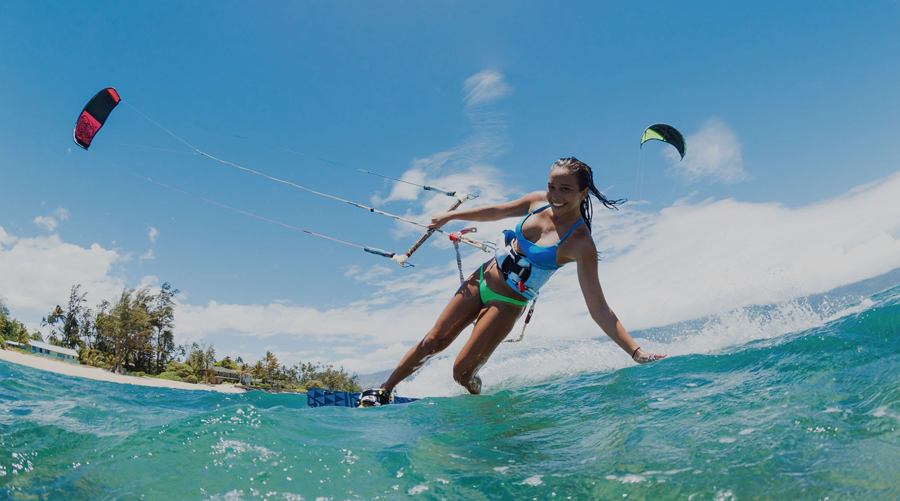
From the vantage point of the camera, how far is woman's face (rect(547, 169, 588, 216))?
173 inches

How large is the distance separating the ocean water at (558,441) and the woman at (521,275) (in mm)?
520

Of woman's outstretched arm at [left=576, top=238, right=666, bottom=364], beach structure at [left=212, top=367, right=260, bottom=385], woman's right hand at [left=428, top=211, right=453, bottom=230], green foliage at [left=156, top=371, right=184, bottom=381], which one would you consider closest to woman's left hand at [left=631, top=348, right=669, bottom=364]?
woman's outstretched arm at [left=576, top=238, right=666, bottom=364]

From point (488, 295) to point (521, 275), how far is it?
494mm

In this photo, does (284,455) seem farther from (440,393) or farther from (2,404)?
(440,393)

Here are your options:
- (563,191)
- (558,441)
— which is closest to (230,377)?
(563,191)

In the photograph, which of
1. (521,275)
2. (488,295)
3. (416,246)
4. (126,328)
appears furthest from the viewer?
(126,328)

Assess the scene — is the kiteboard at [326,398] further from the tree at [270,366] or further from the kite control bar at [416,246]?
the tree at [270,366]

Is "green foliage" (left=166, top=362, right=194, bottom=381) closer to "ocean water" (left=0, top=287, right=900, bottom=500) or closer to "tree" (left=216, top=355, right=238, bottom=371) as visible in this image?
"tree" (left=216, top=355, right=238, bottom=371)

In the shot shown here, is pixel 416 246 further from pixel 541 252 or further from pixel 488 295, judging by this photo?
pixel 541 252

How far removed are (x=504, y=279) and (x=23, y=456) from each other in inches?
159

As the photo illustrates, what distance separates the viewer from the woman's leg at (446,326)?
5320mm

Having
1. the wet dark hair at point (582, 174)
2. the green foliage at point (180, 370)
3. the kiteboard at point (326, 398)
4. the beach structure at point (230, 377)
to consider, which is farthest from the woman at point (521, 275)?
the beach structure at point (230, 377)

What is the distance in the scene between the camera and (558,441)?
11.1 ft

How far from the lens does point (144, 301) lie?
204 ft
